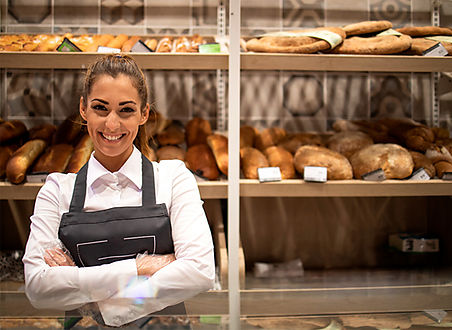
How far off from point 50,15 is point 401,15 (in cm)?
148

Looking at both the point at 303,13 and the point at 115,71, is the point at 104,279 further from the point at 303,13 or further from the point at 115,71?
the point at 303,13

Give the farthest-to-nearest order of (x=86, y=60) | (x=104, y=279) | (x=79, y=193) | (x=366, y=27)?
1. (x=366, y=27)
2. (x=86, y=60)
3. (x=79, y=193)
4. (x=104, y=279)

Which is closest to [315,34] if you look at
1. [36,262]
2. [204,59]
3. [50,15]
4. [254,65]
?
[254,65]

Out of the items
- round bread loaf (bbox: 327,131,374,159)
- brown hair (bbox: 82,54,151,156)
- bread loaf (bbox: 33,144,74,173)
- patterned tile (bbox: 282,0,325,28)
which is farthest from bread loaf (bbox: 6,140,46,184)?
round bread loaf (bbox: 327,131,374,159)

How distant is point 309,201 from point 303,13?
94cm

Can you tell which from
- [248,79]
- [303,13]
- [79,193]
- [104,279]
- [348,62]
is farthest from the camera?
[248,79]

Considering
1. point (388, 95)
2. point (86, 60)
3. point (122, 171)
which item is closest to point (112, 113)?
point (122, 171)

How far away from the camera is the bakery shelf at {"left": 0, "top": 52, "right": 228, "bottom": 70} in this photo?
1351mm

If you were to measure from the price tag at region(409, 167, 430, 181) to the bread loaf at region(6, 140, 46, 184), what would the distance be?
1.52 meters

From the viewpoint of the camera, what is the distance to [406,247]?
1929 mm

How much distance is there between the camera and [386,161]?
154 centimetres

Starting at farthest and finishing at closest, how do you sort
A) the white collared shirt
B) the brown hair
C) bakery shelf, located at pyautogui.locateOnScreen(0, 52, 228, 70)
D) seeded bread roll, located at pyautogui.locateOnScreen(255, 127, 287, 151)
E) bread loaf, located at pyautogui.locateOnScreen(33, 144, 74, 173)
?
seeded bread roll, located at pyautogui.locateOnScreen(255, 127, 287, 151) → bread loaf, located at pyautogui.locateOnScreen(33, 144, 74, 173) → bakery shelf, located at pyautogui.locateOnScreen(0, 52, 228, 70) → the brown hair → the white collared shirt

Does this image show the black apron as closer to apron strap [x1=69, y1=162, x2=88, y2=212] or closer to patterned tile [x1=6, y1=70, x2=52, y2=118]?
apron strap [x1=69, y1=162, x2=88, y2=212]

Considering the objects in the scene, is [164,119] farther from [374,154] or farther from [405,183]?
[405,183]
